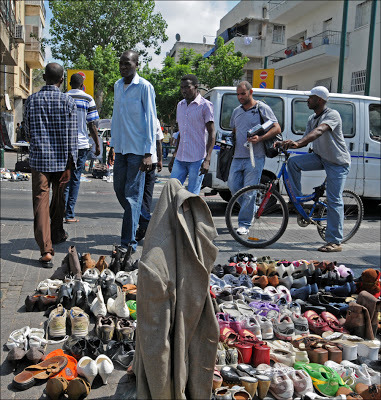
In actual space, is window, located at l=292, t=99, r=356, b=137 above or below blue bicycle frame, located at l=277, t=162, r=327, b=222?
above

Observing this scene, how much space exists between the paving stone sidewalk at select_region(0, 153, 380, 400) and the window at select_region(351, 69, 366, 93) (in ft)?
46.8

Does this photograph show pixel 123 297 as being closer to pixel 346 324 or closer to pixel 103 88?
pixel 346 324

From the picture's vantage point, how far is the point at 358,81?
941 inches

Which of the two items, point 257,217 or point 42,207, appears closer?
point 42,207

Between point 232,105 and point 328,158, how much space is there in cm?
329

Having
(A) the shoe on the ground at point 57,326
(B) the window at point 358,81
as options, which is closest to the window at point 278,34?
(B) the window at point 358,81

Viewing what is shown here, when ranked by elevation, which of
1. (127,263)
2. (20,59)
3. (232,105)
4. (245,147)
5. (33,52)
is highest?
(33,52)

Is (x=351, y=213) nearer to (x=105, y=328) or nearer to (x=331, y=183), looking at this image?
(x=331, y=183)

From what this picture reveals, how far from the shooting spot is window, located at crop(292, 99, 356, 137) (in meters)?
9.36

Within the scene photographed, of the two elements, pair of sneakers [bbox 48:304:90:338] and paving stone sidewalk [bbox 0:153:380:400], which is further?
pair of sneakers [bbox 48:304:90:338]

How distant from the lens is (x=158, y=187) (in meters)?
15.0

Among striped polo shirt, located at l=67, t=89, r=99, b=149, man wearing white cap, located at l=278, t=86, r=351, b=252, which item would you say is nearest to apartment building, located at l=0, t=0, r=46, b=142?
striped polo shirt, located at l=67, t=89, r=99, b=149

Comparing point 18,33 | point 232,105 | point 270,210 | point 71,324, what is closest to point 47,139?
point 71,324

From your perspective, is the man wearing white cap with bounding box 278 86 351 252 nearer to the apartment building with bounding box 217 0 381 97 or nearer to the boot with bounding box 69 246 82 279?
the boot with bounding box 69 246 82 279
